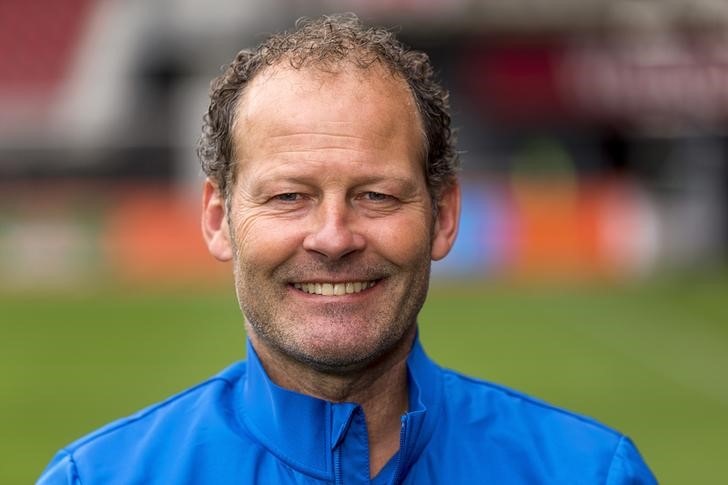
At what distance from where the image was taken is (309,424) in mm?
2453

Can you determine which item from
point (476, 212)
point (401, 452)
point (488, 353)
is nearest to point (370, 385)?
point (401, 452)

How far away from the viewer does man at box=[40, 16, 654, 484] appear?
2.42m

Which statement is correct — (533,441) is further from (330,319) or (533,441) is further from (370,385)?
(330,319)

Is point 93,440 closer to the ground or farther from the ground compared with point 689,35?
closer to the ground

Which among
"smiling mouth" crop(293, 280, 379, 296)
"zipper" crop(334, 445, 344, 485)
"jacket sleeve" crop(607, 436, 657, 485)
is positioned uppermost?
"smiling mouth" crop(293, 280, 379, 296)

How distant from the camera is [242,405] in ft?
8.54

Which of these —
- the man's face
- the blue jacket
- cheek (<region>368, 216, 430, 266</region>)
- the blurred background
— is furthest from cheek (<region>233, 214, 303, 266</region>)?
the blurred background

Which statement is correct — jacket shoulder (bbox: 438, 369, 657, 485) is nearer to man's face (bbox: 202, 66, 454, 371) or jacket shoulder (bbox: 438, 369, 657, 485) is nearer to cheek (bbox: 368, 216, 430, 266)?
man's face (bbox: 202, 66, 454, 371)

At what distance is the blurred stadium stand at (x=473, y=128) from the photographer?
19703 millimetres

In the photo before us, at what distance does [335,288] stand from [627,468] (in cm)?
70

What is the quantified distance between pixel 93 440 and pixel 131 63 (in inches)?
954

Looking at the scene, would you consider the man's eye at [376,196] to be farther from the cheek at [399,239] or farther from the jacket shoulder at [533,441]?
the jacket shoulder at [533,441]

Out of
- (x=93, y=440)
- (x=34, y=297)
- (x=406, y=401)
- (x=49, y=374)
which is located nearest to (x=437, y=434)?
(x=406, y=401)

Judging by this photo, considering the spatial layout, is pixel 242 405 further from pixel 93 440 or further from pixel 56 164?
pixel 56 164
